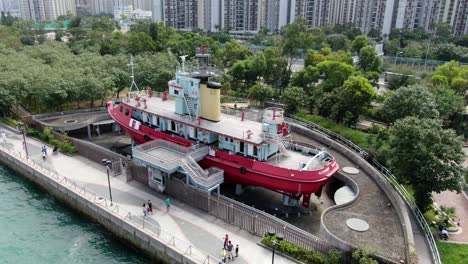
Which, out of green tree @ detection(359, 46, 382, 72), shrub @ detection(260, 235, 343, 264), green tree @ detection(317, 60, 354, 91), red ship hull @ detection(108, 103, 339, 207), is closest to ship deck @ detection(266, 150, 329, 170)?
red ship hull @ detection(108, 103, 339, 207)

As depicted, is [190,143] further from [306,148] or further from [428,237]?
[428,237]

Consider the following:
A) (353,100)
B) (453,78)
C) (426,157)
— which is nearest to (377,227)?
(426,157)

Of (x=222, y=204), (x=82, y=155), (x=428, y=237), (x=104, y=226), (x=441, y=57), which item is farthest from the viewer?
(x=441, y=57)

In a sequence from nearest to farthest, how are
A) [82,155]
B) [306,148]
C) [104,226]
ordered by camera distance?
[104,226] → [306,148] → [82,155]

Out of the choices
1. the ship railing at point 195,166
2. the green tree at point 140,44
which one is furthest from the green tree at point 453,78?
the green tree at point 140,44

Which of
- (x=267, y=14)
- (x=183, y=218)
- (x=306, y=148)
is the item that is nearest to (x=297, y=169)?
(x=306, y=148)

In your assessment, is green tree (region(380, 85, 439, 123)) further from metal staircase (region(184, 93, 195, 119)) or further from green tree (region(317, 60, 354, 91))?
metal staircase (region(184, 93, 195, 119))

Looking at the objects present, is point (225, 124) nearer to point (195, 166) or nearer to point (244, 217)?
point (195, 166)
